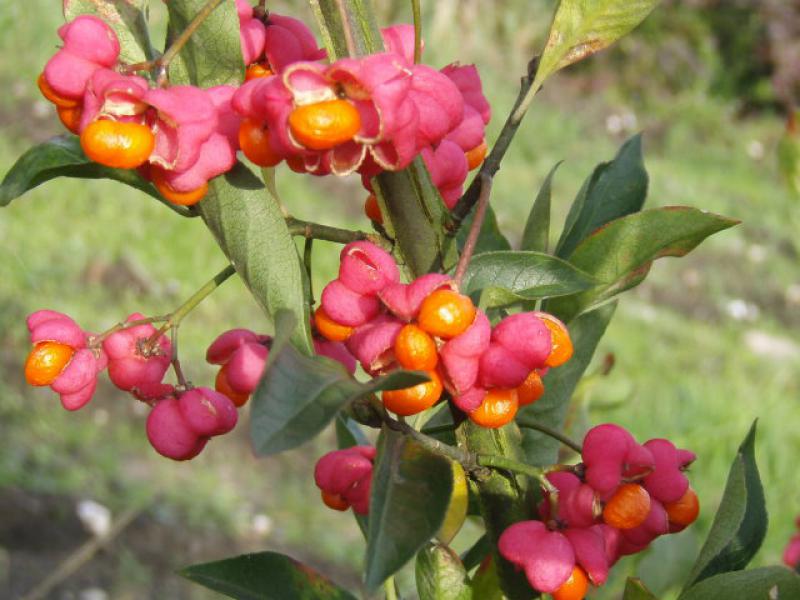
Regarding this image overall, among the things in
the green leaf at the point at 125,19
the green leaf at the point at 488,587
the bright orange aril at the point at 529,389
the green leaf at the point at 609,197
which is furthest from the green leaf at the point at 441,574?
the green leaf at the point at 125,19

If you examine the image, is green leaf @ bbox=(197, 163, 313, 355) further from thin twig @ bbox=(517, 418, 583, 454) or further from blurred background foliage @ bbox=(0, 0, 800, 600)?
blurred background foliage @ bbox=(0, 0, 800, 600)

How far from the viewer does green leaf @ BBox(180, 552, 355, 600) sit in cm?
76

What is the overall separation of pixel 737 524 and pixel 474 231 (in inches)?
10.9

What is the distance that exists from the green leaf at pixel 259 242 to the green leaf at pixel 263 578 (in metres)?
0.22

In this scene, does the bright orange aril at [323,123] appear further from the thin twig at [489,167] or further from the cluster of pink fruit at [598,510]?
the cluster of pink fruit at [598,510]

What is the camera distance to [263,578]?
2.54 ft

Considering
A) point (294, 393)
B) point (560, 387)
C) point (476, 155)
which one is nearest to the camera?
point (294, 393)

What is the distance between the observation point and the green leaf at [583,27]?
0.69 metres

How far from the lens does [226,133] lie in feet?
1.94

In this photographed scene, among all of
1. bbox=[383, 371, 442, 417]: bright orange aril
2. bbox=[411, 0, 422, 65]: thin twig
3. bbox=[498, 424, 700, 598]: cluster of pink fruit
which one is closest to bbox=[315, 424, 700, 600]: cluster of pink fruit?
bbox=[498, 424, 700, 598]: cluster of pink fruit

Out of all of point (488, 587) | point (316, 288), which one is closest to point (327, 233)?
point (488, 587)

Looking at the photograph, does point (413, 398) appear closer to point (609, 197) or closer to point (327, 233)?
point (327, 233)

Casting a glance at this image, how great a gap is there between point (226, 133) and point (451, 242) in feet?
0.47

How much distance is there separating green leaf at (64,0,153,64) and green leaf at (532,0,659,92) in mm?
229
